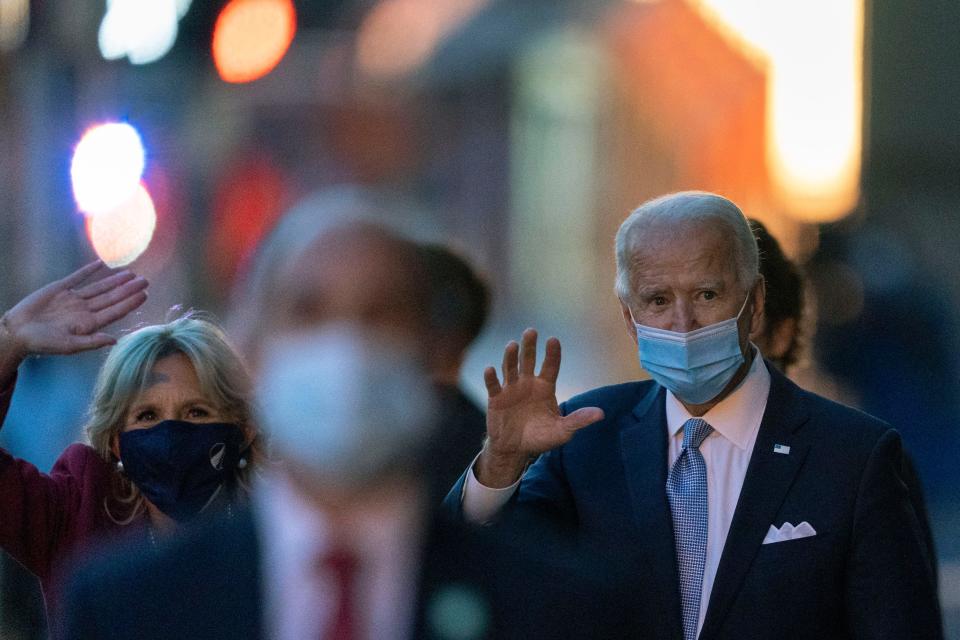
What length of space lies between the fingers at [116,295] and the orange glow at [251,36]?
3.14 meters

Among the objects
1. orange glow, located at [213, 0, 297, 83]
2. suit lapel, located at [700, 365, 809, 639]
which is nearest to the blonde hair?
suit lapel, located at [700, 365, 809, 639]

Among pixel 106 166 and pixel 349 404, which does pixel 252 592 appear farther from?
pixel 106 166

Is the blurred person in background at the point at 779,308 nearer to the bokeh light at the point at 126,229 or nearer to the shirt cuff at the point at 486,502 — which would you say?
the shirt cuff at the point at 486,502

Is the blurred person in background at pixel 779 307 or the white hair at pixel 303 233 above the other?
the white hair at pixel 303 233

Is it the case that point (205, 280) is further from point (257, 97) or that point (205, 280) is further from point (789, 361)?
point (789, 361)

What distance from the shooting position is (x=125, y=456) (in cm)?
255

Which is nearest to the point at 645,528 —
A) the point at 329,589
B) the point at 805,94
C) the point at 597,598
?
the point at 597,598

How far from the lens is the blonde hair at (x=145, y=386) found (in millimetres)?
2588

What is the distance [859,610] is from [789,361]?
3.91 feet

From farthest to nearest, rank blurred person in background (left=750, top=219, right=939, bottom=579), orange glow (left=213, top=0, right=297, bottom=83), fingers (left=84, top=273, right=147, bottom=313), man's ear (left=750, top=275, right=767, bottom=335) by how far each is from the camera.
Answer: orange glow (left=213, top=0, right=297, bottom=83)
blurred person in background (left=750, top=219, right=939, bottom=579)
fingers (left=84, top=273, right=147, bottom=313)
man's ear (left=750, top=275, right=767, bottom=335)

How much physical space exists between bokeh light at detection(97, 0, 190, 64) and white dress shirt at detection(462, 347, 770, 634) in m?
3.58

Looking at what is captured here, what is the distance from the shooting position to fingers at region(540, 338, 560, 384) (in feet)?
6.43

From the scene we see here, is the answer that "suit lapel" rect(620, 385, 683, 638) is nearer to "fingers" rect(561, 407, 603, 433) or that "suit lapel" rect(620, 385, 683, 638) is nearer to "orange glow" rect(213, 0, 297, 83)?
"fingers" rect(561, 407, 603, 433)

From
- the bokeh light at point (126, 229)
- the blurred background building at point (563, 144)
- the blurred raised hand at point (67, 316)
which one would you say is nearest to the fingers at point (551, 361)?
the blurred raised hand at point (67, 316)
